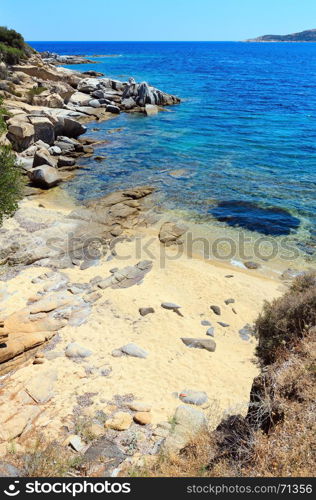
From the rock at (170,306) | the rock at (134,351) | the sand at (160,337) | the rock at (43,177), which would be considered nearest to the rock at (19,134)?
the rock at (43,177)

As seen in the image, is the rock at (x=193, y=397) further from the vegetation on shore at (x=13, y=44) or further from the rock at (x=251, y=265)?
the vegetation on shore at (x=13, y=44)

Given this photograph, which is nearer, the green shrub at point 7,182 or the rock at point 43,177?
the green shrub at point 7,182

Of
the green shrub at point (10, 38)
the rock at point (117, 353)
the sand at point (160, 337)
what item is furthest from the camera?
the green shrub at point (10, 38)

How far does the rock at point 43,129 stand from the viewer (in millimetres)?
30547

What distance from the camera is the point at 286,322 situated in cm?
995

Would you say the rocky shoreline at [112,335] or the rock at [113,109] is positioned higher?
the rock at [113,109]

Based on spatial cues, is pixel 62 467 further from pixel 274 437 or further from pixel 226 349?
pixel 226 349

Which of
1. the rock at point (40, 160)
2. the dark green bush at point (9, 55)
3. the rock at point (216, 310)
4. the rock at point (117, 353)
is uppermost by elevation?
the dark green bush at point (9, 55)

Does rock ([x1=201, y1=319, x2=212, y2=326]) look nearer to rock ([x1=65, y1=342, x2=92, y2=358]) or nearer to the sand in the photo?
the sand

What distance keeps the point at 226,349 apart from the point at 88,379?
4.77 meters

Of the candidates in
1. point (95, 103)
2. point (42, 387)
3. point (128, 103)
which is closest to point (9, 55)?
point (95, 103)

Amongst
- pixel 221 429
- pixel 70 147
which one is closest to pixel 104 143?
pixel 70 147

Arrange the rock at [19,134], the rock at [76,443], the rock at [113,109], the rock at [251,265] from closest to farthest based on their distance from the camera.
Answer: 1. the rock at [76,443]
2. the rock at [251,265]
3. the rock at [19,134]
4. the rock at [113,109]

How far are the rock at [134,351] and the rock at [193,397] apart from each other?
2.00 metres
